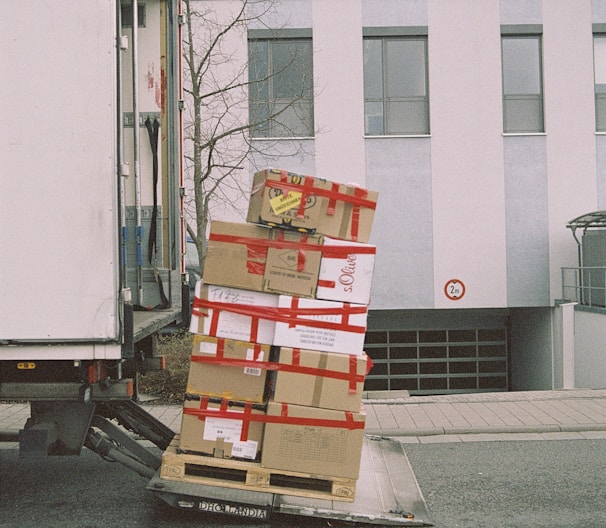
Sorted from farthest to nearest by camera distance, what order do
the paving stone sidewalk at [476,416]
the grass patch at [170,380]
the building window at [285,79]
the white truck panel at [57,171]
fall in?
the building window at [285,79] → the grass patch at [170,380] → the paving stone sidewalk at [476,416] → the white truck panel at [57,171]

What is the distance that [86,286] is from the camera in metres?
4.29

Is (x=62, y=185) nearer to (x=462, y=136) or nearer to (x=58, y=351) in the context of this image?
(x=58, y=351)

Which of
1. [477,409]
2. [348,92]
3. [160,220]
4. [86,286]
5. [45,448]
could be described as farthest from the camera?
[348,92]

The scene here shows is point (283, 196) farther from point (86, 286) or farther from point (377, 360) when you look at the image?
point (377, 360)

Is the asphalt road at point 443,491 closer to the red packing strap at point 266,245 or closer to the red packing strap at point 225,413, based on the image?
the red packing strap at point 225,413

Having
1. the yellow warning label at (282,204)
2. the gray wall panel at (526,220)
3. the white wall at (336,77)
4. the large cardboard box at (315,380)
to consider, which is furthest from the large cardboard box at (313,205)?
the gray wall panel at (526,220)

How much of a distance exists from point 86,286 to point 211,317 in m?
0.84

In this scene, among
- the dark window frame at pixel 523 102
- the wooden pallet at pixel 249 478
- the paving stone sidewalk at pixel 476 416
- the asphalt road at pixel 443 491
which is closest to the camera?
the wooden pallet at pixel 249 478

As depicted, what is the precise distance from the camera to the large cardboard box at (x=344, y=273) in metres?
4.71

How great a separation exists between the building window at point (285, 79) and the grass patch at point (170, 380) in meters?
6.35

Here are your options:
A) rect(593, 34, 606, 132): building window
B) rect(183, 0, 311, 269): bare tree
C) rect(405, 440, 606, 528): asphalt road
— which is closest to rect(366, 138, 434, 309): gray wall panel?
rect(183, 0, 311, 269): bare tree

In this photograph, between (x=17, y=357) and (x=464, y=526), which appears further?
(x=464, y=526)

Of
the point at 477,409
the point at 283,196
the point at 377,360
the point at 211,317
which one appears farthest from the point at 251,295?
the point at 377,360

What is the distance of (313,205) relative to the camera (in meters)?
4.71
